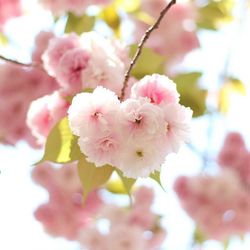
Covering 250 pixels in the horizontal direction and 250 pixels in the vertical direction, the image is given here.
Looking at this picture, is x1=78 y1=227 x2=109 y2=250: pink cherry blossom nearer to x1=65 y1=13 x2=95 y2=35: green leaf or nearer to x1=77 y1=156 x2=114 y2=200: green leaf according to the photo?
x1=65 y1=13 x2=95 y2=35: green leaf

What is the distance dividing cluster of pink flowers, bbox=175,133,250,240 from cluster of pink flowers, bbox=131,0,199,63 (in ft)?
1.65

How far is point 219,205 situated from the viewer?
8.61 feet

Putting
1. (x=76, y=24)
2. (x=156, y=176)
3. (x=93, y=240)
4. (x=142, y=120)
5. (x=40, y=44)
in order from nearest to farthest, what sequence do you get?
1. (x=142, y=120)
2. (x=156, y=176)
3. (x=40, y=44)
4. (x=76, y=24)
5. (x=93, y=240)

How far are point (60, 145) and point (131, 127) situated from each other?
0.96 feet

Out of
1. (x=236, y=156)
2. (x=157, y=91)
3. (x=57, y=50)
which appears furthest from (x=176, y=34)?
(x=157, y=91)

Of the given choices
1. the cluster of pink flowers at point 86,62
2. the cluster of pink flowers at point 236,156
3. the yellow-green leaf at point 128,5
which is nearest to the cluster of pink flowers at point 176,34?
the yellow-green leaf at point 128,5

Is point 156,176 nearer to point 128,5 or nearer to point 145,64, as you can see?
point 145,64

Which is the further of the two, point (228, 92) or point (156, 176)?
point (228, 92)

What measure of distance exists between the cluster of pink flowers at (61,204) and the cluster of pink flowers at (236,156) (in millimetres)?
612

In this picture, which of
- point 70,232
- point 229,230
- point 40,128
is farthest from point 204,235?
point 40,128

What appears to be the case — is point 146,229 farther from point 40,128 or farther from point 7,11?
point 40,128

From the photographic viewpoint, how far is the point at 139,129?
1020mm

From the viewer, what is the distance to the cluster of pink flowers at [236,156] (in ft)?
9.01

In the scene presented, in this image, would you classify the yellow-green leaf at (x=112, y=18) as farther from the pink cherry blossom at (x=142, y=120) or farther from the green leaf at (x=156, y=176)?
the pink cherry blossom at (x=142, y=120)
